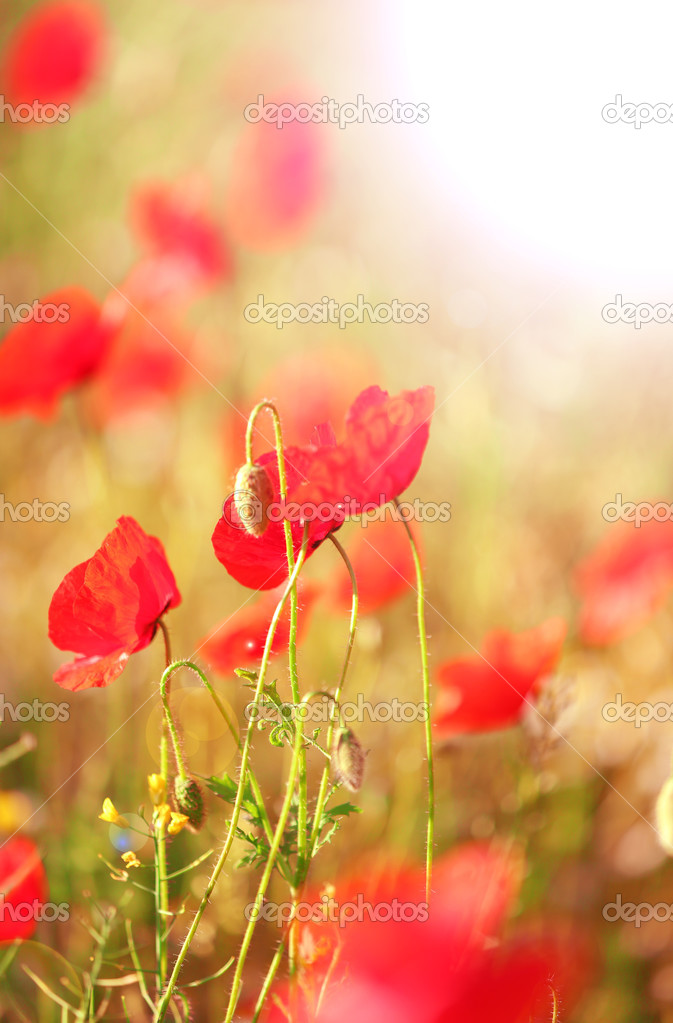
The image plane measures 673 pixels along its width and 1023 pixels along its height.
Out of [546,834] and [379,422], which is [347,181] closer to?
[546,834]

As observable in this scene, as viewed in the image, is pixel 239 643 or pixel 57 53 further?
pixel 57 53

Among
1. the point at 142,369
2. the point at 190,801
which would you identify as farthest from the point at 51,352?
the point at 190,801

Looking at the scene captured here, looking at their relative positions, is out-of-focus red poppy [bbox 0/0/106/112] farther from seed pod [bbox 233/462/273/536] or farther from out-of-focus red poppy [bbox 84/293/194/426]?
seed pod [bbox 233/462/273/536]

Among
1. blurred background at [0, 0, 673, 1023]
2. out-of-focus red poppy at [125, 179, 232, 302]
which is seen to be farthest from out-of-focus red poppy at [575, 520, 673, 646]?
out-of-focus red poppy at [125, 179, 232, 302]

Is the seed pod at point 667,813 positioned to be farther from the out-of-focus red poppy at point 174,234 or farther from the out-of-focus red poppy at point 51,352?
the out-of-focus red poppy at point 174,234

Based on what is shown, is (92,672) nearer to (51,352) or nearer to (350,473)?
(350,473)

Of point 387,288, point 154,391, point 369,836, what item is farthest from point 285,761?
point 387,288

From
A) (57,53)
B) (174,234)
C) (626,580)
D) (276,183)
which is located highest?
(57,53)
